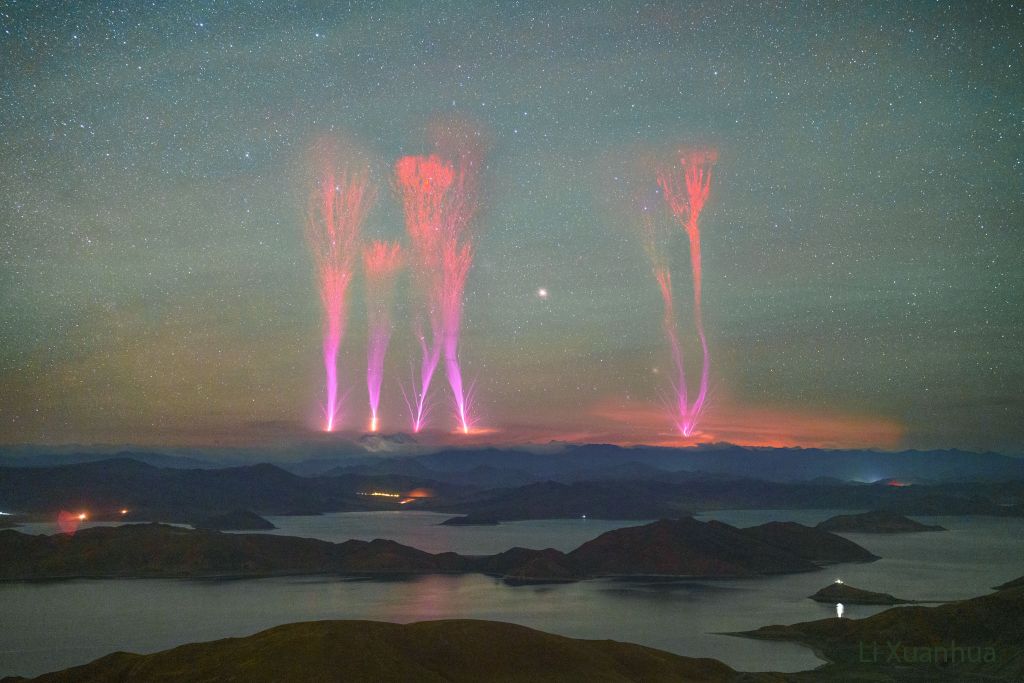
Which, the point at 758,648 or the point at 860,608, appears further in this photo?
the point at 860,608

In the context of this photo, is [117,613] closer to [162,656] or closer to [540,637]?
[162,656]

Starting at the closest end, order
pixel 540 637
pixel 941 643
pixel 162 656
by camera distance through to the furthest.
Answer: pixel 162 656
pixel 540 637
pixel 941 643

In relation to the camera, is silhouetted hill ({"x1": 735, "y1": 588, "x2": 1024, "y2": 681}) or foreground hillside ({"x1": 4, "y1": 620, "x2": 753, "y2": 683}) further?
silhouetted hill ({"x1": 735, "y1": 588, "x2": 1024, "y2": 681})

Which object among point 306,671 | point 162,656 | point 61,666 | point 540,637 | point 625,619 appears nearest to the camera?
point 306,671

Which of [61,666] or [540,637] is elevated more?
[540,637]

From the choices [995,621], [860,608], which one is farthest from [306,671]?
[860,608]
